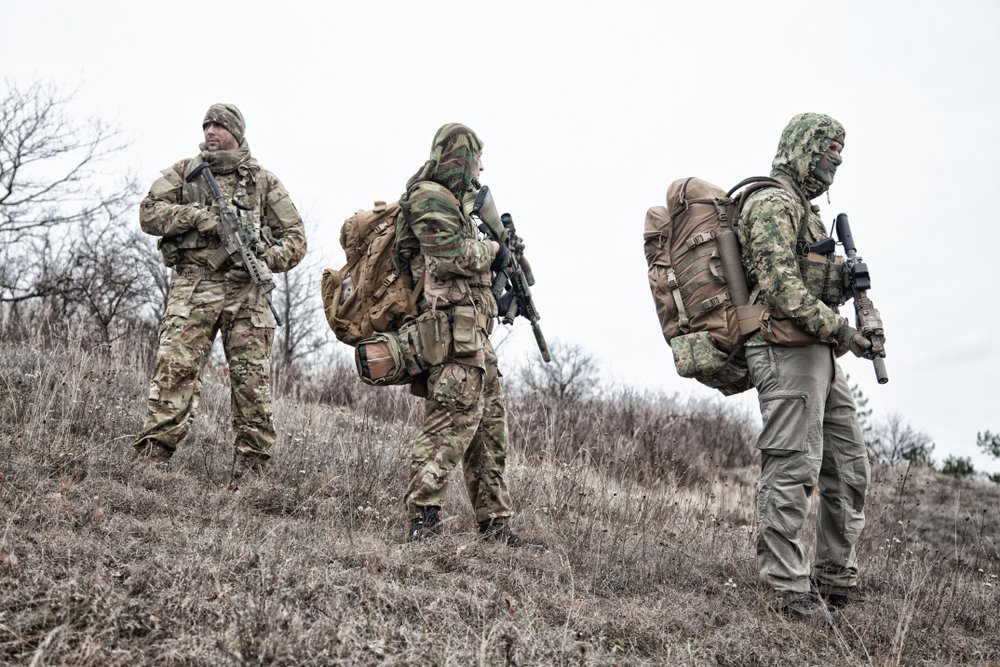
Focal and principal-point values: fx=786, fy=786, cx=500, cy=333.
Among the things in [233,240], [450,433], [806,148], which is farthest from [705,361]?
[233,240]

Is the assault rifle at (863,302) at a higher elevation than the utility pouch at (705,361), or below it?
higher

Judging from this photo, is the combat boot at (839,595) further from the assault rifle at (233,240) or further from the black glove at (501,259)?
the assault rifle at (233,240)

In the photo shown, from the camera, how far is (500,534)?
4.36 metres

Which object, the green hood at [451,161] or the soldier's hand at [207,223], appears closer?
the green hood at [451,161]

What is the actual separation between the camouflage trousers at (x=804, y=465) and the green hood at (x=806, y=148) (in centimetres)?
92

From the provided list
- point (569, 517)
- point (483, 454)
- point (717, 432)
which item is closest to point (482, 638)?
point (483, 454)

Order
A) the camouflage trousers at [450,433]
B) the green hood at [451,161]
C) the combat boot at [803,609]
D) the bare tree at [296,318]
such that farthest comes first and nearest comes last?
the bare tree at [296,318], the green hood at [451,161], the camouflage trousers at [450,433], the combat boot at [803,609]

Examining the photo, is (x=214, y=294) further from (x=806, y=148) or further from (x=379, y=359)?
(x=806, y=148)

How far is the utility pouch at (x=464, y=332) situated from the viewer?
4184 millimetres

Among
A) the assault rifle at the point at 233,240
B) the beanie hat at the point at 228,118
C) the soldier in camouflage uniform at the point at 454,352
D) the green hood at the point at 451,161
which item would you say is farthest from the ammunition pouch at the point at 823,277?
the beanie hat at the point at 228,118

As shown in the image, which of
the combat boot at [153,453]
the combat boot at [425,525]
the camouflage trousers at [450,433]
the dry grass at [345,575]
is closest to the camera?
the dry grass at [345,575]

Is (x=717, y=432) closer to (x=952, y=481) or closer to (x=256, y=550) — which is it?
(x=952, y=481)

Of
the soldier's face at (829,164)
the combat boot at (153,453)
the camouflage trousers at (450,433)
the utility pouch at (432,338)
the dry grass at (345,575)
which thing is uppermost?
the soldier's face at (829,164)

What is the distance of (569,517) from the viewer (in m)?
5.14
